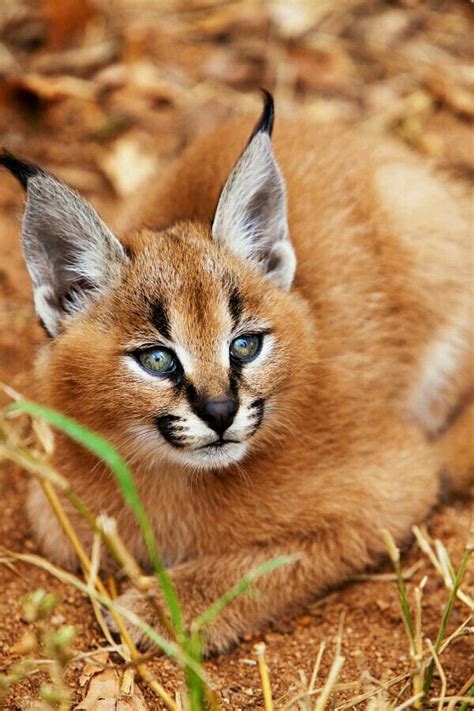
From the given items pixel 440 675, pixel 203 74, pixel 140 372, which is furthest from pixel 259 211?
pixel 203 74

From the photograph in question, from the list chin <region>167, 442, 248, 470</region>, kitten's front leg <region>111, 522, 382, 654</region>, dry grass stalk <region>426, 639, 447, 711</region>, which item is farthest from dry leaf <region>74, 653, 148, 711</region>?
dry grass stalk <region>426, 639, 447, 711</region>

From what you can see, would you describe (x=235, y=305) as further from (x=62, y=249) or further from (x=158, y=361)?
(x=62, y=249)

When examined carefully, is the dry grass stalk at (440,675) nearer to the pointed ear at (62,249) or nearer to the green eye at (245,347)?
the green eye at (245,347)

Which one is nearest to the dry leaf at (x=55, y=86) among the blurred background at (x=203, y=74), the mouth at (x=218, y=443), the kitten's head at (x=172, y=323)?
the blurred background at (x=203, y=74)

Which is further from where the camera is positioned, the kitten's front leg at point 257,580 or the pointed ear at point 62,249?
the kitten's front leg at point 257,580

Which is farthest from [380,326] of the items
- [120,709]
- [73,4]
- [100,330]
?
[73,4]

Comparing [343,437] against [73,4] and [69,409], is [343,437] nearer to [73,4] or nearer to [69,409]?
[69,409]

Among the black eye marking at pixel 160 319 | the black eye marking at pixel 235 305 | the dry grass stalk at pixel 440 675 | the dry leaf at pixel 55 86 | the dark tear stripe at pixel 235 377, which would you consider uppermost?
the dry leaf at pixel 55 86

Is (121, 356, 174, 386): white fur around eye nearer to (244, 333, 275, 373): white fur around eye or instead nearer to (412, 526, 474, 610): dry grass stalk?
(244, 333, 275, 373): white fur around eye
